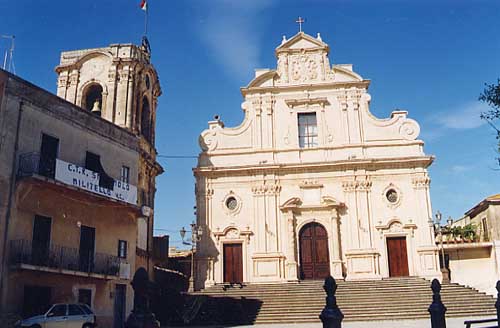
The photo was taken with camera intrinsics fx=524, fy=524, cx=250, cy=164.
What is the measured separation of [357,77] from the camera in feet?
97.1

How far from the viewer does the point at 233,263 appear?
91.8ft

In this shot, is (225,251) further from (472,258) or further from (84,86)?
(472,258)

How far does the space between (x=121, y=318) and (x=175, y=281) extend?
10809mm

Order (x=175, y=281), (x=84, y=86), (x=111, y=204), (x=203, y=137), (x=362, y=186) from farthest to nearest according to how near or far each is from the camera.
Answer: (x=175, y=281) → (x=203, y=137) → (x=362, y=186) → (x=84, y=86) → (x=111, y=204)

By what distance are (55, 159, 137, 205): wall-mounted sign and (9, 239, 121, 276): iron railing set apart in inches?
88.6

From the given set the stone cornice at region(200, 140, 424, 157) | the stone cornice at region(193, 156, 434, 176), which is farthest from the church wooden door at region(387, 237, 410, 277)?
the stone cornice at region(200, 140, 424, 157)

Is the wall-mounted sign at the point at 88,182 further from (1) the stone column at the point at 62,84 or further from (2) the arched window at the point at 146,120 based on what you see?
(1) the stone column at the point at 62,84

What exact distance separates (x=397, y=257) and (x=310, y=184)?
588 centimetres

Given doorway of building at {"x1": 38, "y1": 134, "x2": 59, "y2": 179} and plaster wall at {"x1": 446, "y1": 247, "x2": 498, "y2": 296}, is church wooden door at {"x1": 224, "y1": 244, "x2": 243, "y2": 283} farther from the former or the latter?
doorway of building at {"x1": 38, "y1": 134, "x2": 59, "y2": 179}

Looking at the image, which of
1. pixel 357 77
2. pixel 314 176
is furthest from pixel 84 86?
pixel 357 77

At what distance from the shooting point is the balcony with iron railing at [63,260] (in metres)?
16.5

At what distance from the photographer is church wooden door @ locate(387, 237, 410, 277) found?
26875 millimetres

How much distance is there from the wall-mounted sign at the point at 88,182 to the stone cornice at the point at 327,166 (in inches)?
319

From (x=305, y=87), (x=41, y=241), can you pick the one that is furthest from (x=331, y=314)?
(x=305, y=87)
